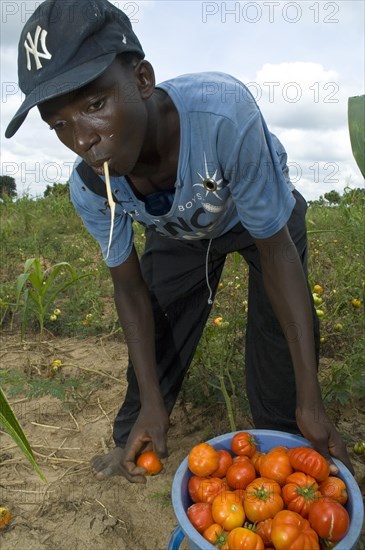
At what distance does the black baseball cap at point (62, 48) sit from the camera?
110 centimetres

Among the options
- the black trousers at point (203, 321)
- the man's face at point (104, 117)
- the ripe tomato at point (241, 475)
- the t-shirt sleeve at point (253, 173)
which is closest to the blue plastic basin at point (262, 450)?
the ripe tomato at point (241, 475)

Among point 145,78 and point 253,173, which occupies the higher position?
point 145,78

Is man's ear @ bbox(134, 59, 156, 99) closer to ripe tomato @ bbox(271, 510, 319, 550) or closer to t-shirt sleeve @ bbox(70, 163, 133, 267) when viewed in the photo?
t-shirt sleeve @ bbox(70, 163, 133, 267)

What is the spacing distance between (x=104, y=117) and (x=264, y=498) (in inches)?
38.0

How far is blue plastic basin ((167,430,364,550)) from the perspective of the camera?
1140 millimetres

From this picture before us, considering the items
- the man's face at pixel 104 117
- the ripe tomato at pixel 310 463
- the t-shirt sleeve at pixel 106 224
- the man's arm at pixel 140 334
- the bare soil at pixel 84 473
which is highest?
the man's face at pixel 104 117

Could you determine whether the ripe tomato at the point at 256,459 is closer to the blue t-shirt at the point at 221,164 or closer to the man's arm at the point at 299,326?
the man's arm at the point at 299,326

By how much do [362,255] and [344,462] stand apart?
2129 mm

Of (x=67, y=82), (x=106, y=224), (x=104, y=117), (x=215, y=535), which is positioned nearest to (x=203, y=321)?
(x=106, y=224)

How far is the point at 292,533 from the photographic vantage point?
113 centimetres

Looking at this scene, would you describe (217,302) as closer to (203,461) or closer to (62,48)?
(203,461)

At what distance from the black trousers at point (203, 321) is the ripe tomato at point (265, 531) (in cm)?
49

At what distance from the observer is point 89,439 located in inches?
82.4

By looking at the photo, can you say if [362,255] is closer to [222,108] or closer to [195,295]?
[195,295]
